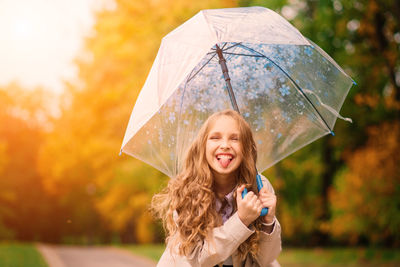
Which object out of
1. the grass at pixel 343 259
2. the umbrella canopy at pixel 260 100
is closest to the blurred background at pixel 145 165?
the grass at pixel 343 259

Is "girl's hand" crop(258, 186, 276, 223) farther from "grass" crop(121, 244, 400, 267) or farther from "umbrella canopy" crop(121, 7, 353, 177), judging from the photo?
"grass" crop(121, 244, 400, 267)

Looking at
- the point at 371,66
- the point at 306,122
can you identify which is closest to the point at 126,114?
the point at 371,66

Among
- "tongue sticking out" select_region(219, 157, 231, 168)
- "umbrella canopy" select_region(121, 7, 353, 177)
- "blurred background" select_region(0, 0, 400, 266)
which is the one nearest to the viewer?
"tongue sticking out" select_region(219, 157, 231, 168)

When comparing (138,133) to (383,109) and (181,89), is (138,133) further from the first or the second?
(383,109)

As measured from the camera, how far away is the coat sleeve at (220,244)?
7.21 ft

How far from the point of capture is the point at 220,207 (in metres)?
2.48

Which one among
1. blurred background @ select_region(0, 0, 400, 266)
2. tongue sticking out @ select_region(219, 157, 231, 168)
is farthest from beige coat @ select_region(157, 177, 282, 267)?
blurred background @ select_region(0, 0, 400, 266)

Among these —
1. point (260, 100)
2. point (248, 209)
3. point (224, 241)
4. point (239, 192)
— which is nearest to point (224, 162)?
point (239, 192)

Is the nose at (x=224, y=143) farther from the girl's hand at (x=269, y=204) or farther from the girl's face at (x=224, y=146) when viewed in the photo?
the girl's hand at (x=269, y=204)

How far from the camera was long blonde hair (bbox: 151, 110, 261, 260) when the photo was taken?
2.34 m

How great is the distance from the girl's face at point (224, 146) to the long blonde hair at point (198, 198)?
1.3 inches

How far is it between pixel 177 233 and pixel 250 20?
1.31 meters

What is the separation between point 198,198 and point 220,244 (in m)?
0.32

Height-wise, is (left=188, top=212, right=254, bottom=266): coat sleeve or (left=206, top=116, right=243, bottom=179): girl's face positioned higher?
(left=206, top=116, right=243, bottom=179): girl's face
